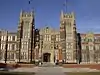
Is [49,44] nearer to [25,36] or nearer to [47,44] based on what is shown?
[47,44]

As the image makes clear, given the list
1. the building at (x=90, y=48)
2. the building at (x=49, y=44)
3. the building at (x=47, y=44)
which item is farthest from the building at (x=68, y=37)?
the building at (x=90, y=48)

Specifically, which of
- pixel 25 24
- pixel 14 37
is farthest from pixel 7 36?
pixel 25 24

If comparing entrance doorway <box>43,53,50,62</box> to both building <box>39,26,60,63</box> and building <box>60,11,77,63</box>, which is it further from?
building <box>60,11,77,63</box>

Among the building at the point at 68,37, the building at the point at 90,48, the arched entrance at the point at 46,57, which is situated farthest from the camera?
the building at the point at 90,48

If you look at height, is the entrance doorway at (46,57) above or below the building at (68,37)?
below

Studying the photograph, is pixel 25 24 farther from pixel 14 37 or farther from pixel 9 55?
pixel 9 55

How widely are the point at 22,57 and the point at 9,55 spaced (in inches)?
285

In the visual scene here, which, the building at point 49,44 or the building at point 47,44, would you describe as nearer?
the building at point 49,44

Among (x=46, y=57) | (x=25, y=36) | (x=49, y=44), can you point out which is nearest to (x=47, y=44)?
(x=49, y=44)

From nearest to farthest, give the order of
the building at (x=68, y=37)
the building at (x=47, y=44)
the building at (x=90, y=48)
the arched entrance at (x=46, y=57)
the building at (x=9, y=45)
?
the building at (x=68, y=37) → the building at (x=47, y=44) → the arched entrance at (x=46, y=57) → the building at (x=9, y=45) → the building at (x=90, y=48)

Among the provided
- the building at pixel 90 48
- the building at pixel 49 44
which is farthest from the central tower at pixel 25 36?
the building at pixel 90 48

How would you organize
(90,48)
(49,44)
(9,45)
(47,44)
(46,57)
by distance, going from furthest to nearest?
(90,48) → (9,45) → (46,57) → (49,44) → (47,44)

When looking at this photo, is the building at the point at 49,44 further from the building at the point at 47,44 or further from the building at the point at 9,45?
the building at the point at 9,45

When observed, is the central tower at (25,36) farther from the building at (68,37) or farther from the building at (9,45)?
the building at (68,37)
